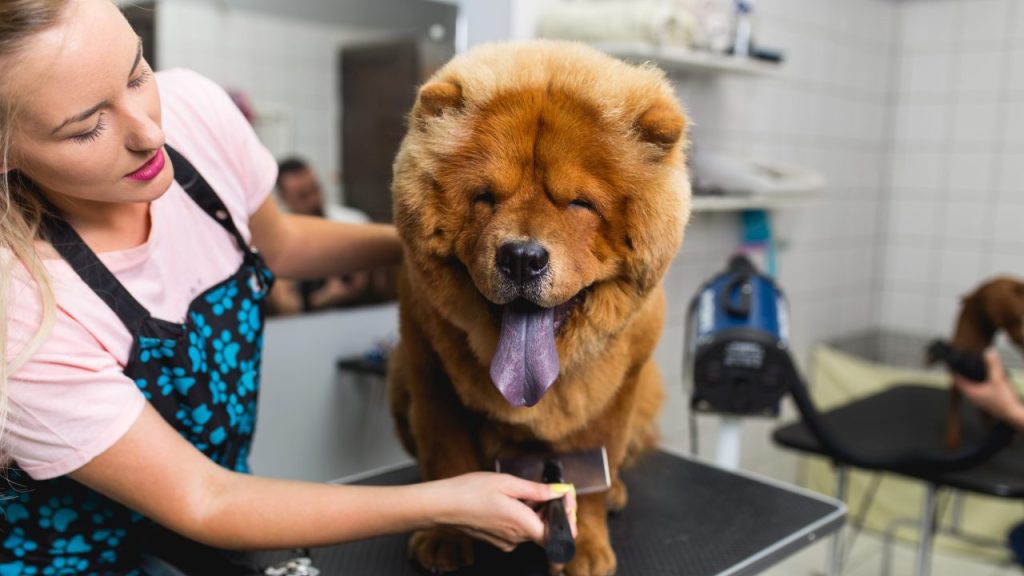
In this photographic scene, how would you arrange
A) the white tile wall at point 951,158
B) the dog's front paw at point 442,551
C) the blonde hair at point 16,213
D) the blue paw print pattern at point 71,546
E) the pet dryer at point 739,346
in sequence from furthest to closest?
1. the white tile wall at point 951,158
2. the pet dryer at point 739,346
3. the dog's front paw at point 442,551
4. the blue paw print pattern at point 71,546
5. the blonde hair at point 16,213

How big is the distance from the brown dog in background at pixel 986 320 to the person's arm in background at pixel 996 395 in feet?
0.23

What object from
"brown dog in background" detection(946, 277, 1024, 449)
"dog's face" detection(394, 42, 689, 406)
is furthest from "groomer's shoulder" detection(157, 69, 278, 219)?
"brown dog in background" detection(946, 277, 1024, 449)

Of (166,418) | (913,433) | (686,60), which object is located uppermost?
(686,60)

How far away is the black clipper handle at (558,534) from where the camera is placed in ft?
3.12

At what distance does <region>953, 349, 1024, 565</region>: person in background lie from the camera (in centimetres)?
193

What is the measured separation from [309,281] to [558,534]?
4.54 feet

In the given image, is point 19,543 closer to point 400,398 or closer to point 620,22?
point 400,398

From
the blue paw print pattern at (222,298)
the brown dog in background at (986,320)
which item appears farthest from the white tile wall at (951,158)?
the blue paw print pattern at (222,298)

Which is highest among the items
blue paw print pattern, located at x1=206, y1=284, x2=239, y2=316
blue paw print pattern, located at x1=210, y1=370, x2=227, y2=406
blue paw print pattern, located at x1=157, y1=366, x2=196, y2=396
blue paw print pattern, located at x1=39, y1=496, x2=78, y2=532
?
blue paw print pattern, located at x1=206, y1=284, x2=239, y2=316

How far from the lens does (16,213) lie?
0.87 meters

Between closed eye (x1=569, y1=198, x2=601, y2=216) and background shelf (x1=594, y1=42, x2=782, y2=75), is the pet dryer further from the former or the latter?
background shelf (x1=594, y1=42, x2=782, y2=75)

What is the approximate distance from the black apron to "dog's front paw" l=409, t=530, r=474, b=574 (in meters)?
0.25

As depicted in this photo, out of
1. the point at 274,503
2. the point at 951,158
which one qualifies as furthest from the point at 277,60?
the point at 951,158

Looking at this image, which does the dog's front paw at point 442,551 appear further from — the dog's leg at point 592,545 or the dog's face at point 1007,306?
the dog's face at point 1007,306
